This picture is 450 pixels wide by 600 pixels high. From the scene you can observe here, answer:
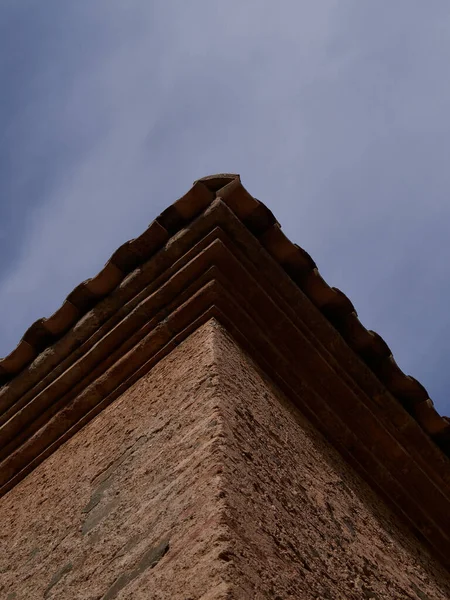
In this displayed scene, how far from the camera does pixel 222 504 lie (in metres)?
2.02

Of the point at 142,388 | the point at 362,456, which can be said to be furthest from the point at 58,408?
the point at 362,456

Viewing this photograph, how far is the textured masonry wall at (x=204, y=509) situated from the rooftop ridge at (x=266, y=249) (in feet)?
1.85

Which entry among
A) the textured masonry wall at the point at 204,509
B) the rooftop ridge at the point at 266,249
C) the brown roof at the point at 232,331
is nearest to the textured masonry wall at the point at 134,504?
the textured masonry wall at the point at 204,509

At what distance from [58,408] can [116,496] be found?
1.00 m

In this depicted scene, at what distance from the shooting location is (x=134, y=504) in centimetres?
240

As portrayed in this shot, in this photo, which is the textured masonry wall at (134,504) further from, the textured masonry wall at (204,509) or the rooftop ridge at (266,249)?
the rooftop ridge at (266,249)

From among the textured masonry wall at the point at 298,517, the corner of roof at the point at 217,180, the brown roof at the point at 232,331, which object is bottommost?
the textured masonry wall at the point at 298,517

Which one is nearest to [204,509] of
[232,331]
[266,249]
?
[232,331]

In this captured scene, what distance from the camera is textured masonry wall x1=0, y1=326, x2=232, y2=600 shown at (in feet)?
6.50

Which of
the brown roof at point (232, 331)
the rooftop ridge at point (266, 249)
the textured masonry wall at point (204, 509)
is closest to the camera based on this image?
the textured masonry wall at point (204, 509)

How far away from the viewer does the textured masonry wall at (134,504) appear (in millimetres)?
1982

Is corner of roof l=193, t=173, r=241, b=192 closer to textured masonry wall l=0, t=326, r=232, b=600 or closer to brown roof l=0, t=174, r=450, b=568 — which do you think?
brown roof l=0, t=174, r=450, b=568

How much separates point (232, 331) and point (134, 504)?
3.31 feet

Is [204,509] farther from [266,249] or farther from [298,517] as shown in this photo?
[266,249]
